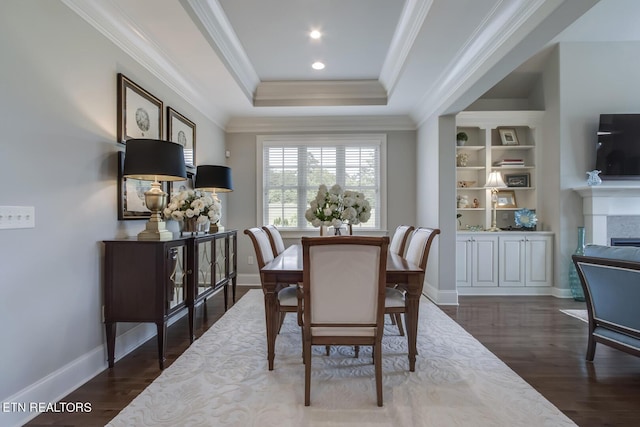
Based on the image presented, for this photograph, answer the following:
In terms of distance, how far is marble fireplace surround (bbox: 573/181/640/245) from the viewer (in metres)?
3.95

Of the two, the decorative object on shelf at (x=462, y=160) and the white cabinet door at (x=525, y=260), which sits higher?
the decorative object on shelf at (x=462, y=160)

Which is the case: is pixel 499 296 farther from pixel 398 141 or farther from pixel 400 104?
pixel 400 104

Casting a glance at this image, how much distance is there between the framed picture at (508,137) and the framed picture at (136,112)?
452cm

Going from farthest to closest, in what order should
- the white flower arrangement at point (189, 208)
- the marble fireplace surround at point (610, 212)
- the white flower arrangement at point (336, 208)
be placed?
the marble fireplace surround at point (610, 212)
the white flower arrangement at point (189, 208)
the white flower arrangement at point (336, 208)

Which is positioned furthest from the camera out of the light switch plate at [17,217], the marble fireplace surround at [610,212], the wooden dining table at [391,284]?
the marble fireplace surround at [610,212]

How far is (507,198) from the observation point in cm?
471

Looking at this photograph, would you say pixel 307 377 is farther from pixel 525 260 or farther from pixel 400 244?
pixel 525 260

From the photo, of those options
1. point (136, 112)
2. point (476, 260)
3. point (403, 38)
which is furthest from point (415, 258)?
point (136, 112)

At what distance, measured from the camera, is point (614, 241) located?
13.2ft

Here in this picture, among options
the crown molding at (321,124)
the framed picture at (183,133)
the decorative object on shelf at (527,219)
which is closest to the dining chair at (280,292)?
the framed picture at (183,133)

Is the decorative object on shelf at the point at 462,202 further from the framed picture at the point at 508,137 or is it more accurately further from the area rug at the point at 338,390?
the area rug at the point at 338,390

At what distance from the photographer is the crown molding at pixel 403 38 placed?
2398mm

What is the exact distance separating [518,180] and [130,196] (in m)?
4.95

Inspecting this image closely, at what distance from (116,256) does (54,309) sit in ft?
1.53
